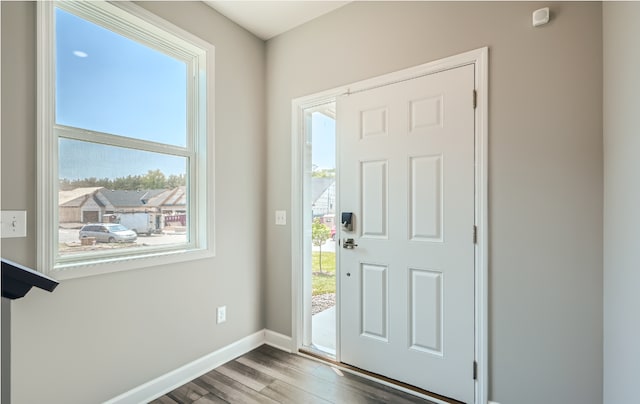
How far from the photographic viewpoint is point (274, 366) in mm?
2436

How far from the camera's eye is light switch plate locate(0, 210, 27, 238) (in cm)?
151

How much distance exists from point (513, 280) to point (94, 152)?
2.57m

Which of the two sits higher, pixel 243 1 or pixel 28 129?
pixel 243 1

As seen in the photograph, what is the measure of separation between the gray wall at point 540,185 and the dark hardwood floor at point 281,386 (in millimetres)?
766

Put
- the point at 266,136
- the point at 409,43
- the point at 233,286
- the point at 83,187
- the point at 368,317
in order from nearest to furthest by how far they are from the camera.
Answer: the point at 83,187 < the point at 409,43 < the point at 368,317 < the point at 233,286 < the point at 266,136

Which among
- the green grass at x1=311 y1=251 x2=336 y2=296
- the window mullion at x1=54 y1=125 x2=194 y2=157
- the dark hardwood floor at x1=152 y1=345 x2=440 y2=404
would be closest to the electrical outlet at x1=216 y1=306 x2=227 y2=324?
the dark hardwood floor at x1=152 y1=345 x2=440 y2=404

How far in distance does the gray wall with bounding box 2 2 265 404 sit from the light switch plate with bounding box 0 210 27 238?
3cm

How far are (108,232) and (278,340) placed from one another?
5.29 feet

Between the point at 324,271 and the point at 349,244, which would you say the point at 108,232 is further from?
the point at 324,271

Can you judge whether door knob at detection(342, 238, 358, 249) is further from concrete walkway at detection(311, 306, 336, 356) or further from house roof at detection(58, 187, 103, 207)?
house roof at detection(58, 187, 103, 207)

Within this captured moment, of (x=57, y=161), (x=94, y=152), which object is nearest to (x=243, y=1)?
(x=94, y=152)

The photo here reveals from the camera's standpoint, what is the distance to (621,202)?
4.53 ft

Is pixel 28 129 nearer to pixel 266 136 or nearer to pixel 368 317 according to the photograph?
pixel 266 136

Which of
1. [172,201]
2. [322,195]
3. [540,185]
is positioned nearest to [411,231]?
[540,185]
